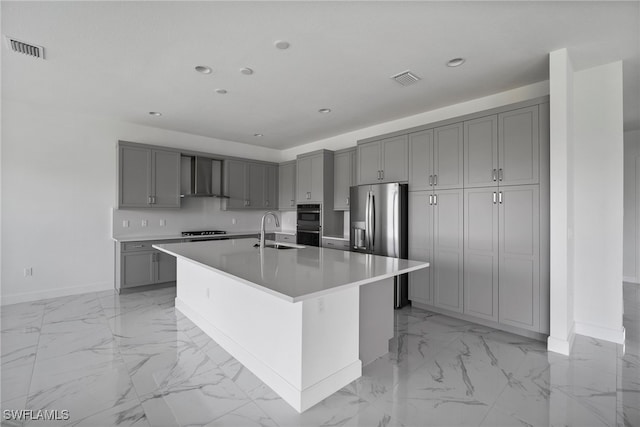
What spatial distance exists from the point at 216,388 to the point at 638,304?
535 centimetres

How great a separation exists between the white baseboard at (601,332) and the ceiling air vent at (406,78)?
3.01 meters

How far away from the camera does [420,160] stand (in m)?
3.82

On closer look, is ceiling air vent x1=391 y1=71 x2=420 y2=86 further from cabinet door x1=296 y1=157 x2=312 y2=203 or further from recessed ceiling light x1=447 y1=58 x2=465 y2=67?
cabinet door x1=296 y1=157 x2=312 y2=203

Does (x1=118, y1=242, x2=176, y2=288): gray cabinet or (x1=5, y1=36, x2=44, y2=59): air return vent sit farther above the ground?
(x1=5, y1=36, x2=44, y2=59): air return vent

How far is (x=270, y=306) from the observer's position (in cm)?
219

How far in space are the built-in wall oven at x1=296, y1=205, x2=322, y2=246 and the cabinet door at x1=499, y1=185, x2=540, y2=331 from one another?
9.40 ft

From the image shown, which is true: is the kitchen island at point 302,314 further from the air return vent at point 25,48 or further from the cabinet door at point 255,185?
the cabinet door at point 255,185

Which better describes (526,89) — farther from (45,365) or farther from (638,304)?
(45,365)

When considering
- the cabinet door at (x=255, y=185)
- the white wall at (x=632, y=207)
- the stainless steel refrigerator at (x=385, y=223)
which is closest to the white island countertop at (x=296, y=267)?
the stainless steel refrigerator at (x=385, y=223)

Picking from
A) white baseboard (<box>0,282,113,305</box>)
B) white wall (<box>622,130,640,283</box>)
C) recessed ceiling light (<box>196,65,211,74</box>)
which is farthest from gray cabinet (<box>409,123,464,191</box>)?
white baseboard (<box>0,282,113,305</box>)

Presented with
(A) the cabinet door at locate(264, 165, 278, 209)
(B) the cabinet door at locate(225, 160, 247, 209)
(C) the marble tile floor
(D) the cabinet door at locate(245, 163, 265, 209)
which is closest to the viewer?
(C) the marble tile floor

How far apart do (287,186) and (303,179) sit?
723 mm

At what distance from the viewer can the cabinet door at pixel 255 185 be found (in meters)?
6.05

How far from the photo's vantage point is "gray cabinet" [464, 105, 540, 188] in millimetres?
2955
